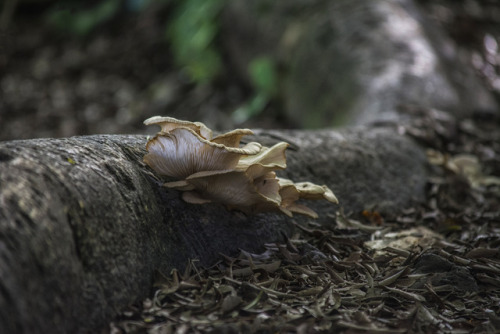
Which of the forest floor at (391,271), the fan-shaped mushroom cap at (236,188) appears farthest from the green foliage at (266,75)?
the fan-shaped mushroom cap at (236,188)

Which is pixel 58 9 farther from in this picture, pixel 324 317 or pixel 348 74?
pixel 324 317

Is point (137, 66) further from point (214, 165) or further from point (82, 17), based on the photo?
point (214, 165)

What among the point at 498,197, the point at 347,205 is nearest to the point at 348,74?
the point at 498,197

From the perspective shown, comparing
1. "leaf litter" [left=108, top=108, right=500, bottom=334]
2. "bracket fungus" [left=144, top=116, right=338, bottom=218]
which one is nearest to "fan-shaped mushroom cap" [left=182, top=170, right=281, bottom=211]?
"bracket fungus" [left=144, top=116, right=338, bottom=218]

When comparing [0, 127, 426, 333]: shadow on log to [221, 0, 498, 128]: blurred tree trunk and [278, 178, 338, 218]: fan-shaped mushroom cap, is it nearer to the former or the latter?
[278, 178, 338, 218]: fan-shaped mushroom cap

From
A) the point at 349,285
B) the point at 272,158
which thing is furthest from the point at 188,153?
the point at 349,285

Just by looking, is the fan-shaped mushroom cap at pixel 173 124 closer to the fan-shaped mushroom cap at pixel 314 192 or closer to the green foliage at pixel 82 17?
the fan-shaped mushroom cap at pixel 314 192
